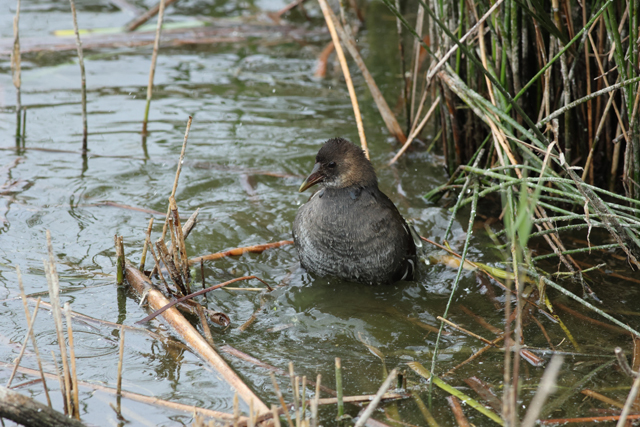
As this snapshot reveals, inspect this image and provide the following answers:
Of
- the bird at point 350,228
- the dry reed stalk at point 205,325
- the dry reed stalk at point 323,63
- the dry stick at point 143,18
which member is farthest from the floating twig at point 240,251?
the dry stick at point 143,18

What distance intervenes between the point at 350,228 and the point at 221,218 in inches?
46.9

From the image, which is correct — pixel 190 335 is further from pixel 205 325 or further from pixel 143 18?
pixel 143 18

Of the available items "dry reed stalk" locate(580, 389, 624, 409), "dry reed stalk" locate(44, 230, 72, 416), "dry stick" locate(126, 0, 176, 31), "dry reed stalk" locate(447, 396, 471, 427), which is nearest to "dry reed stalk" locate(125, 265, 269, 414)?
"dry reed stalk" locate(44, 230, 72, 416)

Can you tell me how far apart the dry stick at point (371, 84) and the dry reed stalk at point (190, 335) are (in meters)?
2.32

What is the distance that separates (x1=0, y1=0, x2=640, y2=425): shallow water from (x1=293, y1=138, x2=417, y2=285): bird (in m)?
0.16

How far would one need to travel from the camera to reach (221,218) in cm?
454

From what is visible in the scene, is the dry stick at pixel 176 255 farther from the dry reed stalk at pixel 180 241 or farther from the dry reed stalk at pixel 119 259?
the dry reed stalk at pixel 119 259

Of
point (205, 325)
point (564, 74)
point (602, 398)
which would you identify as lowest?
point (602, 398)

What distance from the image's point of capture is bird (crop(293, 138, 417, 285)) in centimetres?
376

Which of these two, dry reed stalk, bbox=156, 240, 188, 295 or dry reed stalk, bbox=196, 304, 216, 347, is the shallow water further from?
dry reed stalk, bbox=156, 240, 188, 295

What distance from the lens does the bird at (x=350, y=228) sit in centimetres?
376

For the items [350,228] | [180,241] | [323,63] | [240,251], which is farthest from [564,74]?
[323,63]

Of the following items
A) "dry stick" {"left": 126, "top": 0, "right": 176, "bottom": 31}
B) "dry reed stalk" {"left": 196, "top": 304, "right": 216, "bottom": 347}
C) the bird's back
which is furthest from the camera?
"dry stick" {"left": 126, "top": 0, "right": 176, "bottom": 31}

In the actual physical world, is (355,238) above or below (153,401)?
above
